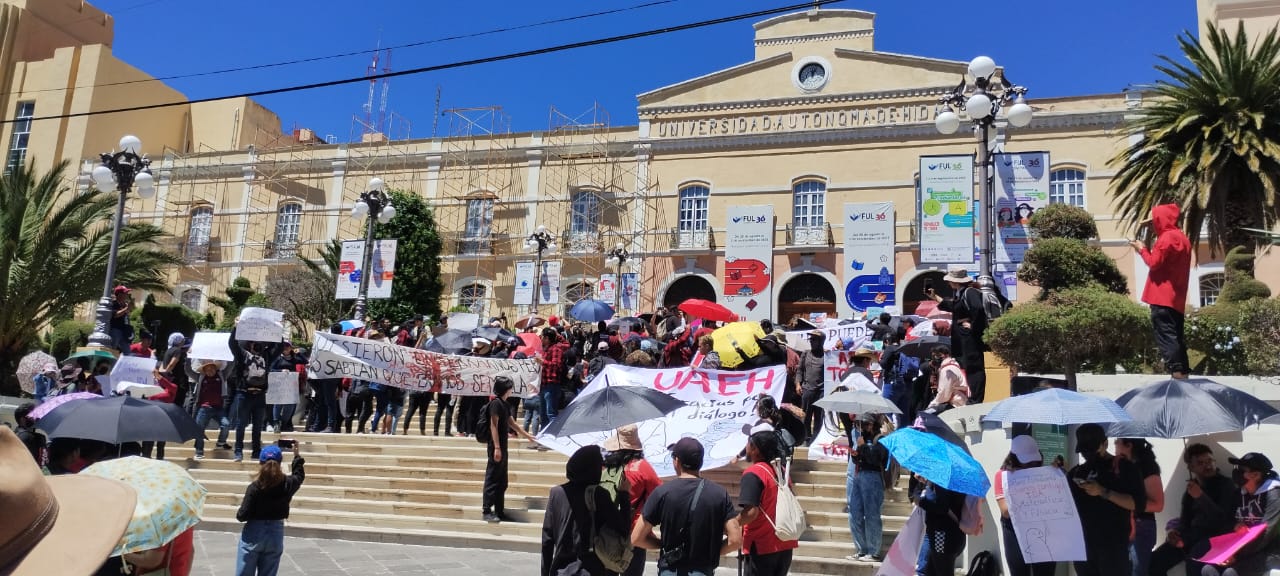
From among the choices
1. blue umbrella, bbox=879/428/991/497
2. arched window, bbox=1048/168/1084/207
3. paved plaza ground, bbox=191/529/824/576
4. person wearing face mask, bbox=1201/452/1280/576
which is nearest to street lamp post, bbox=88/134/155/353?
paved plaza ground, bbox=191/529/824/576

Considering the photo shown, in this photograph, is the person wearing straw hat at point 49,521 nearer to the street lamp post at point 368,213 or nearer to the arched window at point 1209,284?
the street lamp post at point 368,213

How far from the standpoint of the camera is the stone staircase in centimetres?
963

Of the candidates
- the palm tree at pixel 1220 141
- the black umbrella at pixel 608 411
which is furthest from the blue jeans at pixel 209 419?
the palm tree at pixel 1220 141

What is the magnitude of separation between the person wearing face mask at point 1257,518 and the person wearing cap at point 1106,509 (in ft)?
2.16

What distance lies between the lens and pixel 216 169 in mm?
38719

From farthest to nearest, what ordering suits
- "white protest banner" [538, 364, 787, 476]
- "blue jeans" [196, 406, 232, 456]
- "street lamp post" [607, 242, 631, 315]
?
1. "street lamp post" [607, 242, 631, 315]
2. "blue jeans" [196, 406, 232, 456]
3. "white protest banner" [538, 364, 787, 476]

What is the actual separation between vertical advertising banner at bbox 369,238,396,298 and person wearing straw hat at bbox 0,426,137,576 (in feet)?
60.5

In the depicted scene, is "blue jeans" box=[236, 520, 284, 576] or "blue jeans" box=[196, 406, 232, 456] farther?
"blue jeans" box=[196, 406, 232, 456]

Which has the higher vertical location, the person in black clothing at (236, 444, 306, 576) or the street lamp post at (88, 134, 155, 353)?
the street lamp post at (88, 134, 155, 353)

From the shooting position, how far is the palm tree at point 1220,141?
12.8m

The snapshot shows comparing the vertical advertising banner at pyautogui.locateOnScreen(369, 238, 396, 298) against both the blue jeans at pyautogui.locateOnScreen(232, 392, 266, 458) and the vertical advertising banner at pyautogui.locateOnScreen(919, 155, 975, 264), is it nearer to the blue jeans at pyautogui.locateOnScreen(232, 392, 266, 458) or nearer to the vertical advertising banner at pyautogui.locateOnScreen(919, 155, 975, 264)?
the blue jeans at pyautogui.locateOnScreen(232, 392, 266, 458)

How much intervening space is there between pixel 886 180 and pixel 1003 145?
3809mm

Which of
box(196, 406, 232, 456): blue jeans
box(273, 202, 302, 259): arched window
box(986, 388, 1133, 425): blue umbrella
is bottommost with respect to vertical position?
box(196, 406, 232, 456): blue jeans

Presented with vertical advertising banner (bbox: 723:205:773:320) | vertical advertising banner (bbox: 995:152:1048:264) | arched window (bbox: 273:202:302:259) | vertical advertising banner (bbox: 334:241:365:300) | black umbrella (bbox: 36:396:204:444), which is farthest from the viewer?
arched window (bbox: 273:202:302:259)
